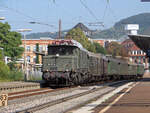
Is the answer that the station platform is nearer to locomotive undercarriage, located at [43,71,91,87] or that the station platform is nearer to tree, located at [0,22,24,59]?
locomotive undercarriage, located at [43,71,91,87]

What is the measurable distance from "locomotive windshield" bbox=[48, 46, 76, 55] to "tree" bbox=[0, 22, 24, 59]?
2200 inches

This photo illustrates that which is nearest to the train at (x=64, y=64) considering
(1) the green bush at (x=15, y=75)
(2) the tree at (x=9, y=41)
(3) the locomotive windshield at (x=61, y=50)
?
(3) the locomotive windshield at (x=61, y=50)

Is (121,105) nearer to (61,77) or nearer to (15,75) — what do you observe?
(61,77)

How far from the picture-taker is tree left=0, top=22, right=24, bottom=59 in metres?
85.9

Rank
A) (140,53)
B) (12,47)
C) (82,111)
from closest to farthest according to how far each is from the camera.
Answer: (82,111) → (12,47) → (140,53)

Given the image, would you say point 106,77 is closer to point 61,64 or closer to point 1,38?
point 61,64

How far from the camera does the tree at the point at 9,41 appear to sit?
85938mm

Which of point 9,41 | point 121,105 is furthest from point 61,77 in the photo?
point 9,41

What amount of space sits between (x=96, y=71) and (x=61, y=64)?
33.8ft

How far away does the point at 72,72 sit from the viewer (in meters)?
29.0

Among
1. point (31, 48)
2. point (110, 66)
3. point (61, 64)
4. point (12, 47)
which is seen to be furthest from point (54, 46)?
point (31, 48)

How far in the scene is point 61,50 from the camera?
2984cm

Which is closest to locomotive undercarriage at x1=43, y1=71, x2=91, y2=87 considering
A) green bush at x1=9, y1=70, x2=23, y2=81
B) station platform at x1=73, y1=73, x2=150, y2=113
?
station platform at x1=73, y1=73, x2=150, y2=113

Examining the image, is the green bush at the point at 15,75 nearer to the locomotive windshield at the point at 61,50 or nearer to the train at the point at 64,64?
the train at the point at 64,64
